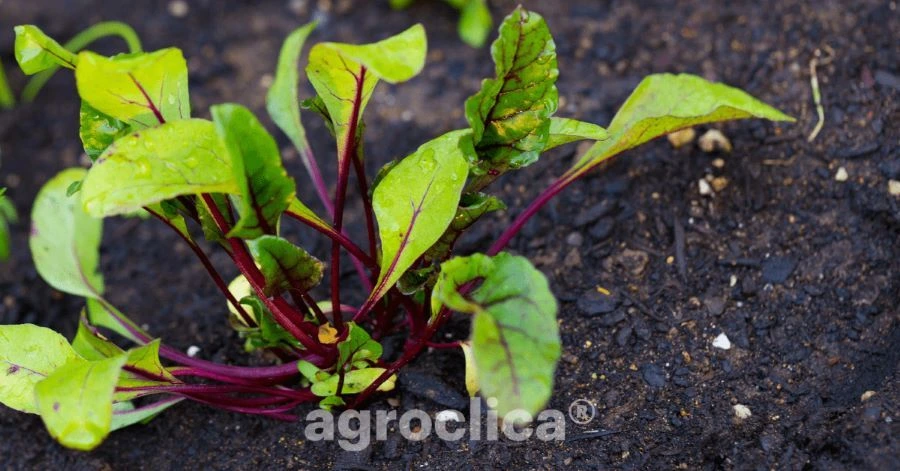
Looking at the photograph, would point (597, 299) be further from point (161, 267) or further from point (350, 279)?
point (161, 267)

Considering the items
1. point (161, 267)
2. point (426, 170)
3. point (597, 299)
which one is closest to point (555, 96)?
point (426, 170)

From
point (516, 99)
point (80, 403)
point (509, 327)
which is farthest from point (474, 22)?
point (80, 403)

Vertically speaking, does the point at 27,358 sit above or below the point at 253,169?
below

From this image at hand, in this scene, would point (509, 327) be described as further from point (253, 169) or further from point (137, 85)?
point (137, 85)

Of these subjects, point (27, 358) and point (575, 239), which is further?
point (575, 239)

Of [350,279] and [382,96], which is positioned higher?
[382,96]

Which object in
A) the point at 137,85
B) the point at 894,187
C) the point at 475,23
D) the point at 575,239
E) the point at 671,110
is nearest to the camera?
the point at 137,85

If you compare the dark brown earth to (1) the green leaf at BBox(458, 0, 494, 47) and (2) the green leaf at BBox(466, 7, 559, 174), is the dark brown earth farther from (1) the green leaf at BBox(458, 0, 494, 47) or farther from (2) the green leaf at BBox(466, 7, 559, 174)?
(2) the green leaf at BBox(466, 7, 559, 174)
